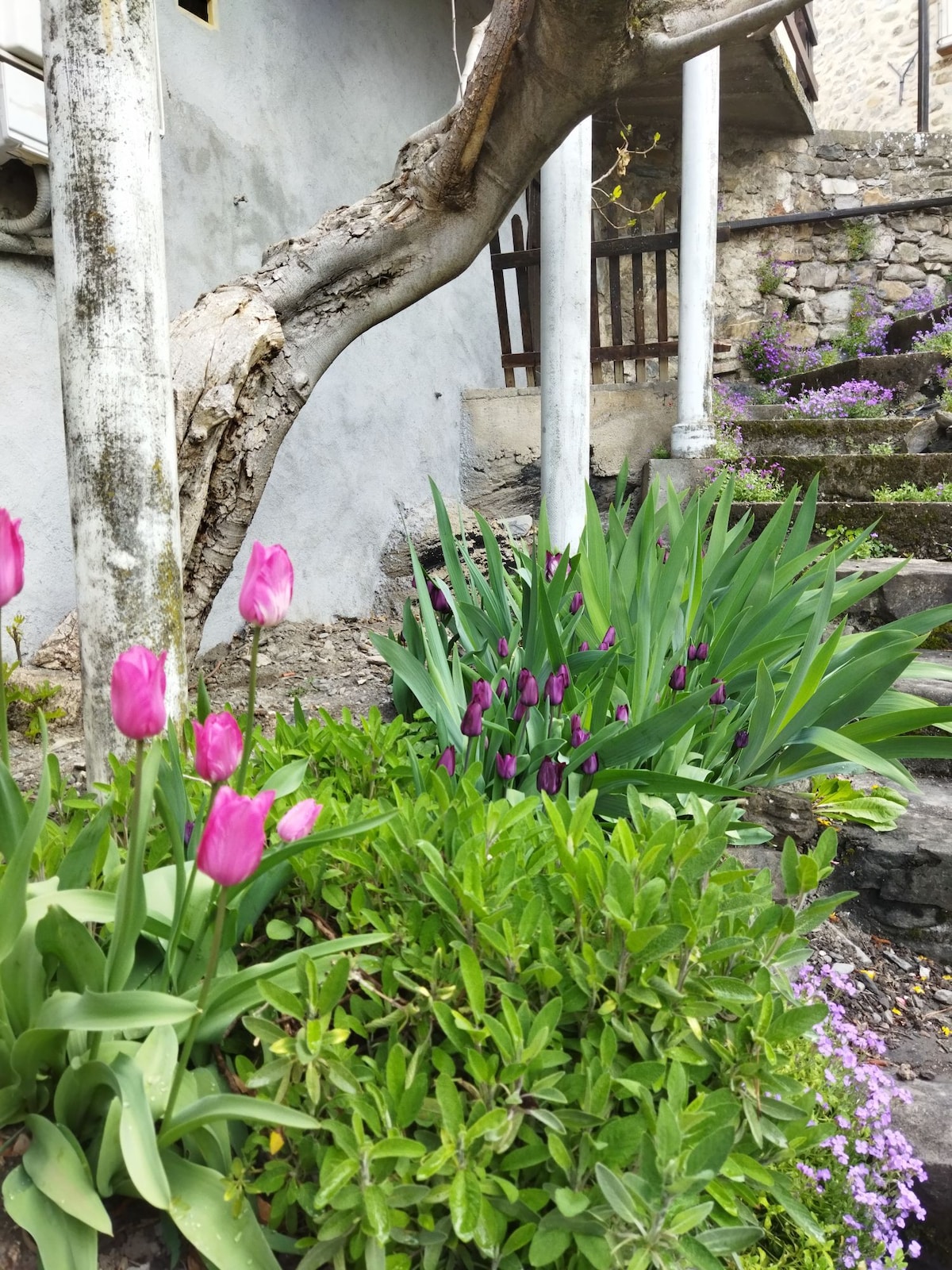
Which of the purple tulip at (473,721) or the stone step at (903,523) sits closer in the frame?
the purple tulip at (473,721)

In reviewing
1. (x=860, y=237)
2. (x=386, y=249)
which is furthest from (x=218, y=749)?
(x=860, y=237)

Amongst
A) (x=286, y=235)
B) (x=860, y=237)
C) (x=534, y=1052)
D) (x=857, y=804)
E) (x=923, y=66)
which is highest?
(x=923, y=66)

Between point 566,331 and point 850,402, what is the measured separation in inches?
108

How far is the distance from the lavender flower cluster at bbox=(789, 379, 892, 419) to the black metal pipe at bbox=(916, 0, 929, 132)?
18.3 ft

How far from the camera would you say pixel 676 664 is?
1.95 meters

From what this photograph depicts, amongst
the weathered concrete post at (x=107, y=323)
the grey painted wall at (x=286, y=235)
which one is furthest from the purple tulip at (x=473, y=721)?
the grey painted wall at (x=286, y=235)

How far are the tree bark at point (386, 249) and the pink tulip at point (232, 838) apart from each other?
1.64m

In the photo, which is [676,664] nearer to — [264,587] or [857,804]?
[857,804]

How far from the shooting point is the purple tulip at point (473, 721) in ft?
4.95

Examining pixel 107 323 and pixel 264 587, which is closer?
pixel 264 587

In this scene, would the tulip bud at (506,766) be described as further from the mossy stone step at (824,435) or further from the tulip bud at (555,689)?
the mossy stone step at (824,435)

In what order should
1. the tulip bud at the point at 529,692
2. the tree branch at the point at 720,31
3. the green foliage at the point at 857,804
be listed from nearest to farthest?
1. the tulip bud at the point at 529,692
2. the tree branch at the point at 720,31
3. the green foliage at the point at 857,804

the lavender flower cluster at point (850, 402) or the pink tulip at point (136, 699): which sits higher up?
the lavender flower cluster at point (850, 402)

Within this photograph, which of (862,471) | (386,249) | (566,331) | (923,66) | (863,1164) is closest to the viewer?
(863,1164)
